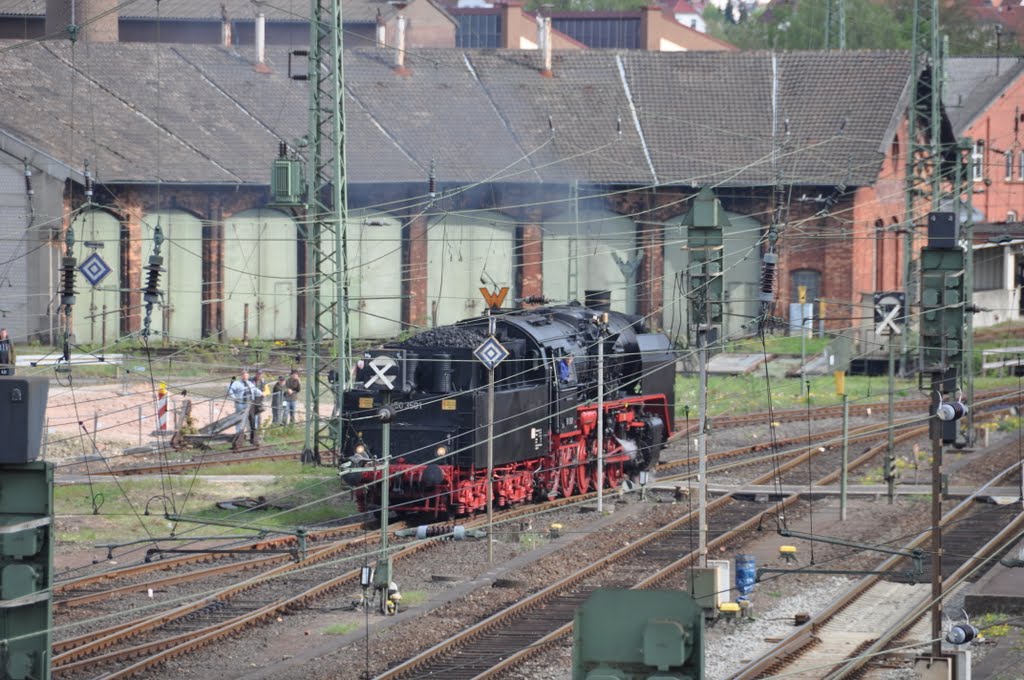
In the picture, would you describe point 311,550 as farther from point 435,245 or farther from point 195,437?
point 435,245

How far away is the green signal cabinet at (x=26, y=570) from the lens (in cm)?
1041

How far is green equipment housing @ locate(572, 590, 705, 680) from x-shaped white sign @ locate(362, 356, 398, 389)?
41.4ft

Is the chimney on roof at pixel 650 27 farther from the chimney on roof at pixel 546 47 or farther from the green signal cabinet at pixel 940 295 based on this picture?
the green signal cabinet at pixel 940 295

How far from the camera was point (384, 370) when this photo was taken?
22562 mm

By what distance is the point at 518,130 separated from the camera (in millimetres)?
52125

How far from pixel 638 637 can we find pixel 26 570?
419 cm

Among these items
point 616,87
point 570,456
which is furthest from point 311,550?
point 616,87

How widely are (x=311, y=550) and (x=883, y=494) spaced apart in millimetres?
11215

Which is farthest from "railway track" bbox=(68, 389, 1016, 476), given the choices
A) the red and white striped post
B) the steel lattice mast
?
the steel lattice mast

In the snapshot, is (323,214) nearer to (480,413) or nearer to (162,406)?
(480,413)

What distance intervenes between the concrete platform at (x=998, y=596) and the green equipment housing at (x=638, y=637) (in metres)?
11.3

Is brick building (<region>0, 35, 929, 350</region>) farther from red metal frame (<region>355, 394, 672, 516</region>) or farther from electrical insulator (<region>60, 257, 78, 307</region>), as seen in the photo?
electrical insulator (<region>60, 257, 78, 307</region>)

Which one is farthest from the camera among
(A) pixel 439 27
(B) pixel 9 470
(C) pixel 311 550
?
(A) pixel 439 27

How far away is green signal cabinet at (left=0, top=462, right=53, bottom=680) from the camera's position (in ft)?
34.1
